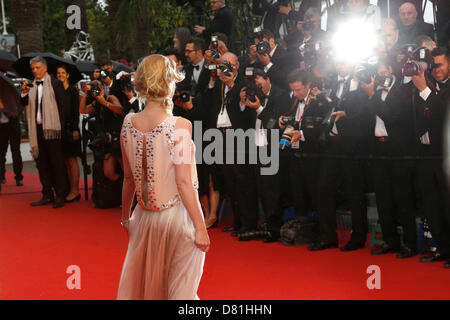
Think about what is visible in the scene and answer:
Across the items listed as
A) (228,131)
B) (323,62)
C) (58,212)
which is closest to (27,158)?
(58,212)

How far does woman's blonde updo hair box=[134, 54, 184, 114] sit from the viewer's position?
2.95 m

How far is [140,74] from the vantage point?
296 cm

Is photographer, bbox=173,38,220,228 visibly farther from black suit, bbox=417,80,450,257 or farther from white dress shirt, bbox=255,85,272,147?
black suit, bbox=417,80,450,257

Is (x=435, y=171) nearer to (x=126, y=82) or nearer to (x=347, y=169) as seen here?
(x=347, y=169)

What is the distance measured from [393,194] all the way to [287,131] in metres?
1.07

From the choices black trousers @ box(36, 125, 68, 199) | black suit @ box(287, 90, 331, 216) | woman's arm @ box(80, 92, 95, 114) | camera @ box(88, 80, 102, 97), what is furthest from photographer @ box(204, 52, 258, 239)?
black trousers @ box(36, 125, 68, 199)

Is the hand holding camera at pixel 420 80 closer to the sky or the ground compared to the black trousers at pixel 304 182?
closer to the sky

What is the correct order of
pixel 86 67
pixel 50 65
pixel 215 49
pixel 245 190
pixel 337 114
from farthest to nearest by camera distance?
pixel 86 67
pixel 50 65
pixel 215 49
pixel 245 190
pixel 337 114

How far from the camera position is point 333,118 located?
18.9 feet

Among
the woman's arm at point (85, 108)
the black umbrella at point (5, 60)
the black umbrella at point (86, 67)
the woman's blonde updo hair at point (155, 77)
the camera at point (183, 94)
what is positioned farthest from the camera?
the black umbrella at point (86, 67)

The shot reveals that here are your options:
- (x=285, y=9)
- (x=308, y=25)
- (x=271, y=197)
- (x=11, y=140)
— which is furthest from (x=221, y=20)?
(x=11, y=140)

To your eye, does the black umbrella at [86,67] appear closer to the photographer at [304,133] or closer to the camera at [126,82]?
the camera at [126,82]

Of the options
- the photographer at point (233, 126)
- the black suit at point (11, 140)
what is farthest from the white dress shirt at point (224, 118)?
the black suit at point (11, 140)

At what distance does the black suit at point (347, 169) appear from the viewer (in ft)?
18.9
